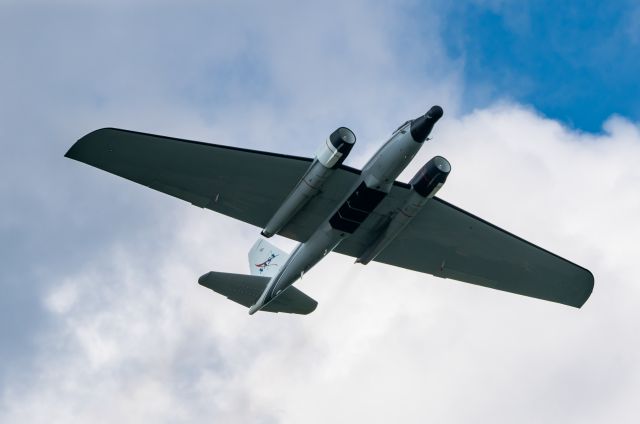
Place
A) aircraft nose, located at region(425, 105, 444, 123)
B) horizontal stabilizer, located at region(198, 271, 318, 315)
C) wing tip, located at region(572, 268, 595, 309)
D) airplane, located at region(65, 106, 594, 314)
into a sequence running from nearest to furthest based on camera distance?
aircraft nose, located at region(425, 105, 444, 123) → airplane, located at region(65, 106, 594, 314) → horizontal stabilizer, located at region(198, 271, 318, 315) → wing tip, located at region(572, 268, 595, 309)

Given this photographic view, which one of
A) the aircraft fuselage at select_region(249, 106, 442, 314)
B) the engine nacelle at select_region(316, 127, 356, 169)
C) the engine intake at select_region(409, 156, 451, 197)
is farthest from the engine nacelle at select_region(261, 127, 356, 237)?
the engine intake at select_region(409, 156, 451, 197)

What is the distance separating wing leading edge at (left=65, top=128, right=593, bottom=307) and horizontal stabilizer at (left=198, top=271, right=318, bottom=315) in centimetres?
274

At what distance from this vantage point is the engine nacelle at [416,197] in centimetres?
3900

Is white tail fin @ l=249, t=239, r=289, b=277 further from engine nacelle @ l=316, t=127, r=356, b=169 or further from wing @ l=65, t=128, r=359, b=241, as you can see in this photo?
engine nacelle @ l=316, t=127, r=356, b=169

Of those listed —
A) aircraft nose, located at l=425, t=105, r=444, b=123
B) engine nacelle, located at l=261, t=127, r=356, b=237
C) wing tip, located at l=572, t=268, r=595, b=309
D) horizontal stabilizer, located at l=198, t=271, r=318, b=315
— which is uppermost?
wing tip, located at l=572, t=268, r=595, b=309

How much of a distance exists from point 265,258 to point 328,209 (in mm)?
8371

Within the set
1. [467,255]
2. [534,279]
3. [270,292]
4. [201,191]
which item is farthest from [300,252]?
[534,279]

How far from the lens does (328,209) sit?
41.5 m

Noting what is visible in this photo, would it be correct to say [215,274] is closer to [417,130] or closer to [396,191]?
[396,191]

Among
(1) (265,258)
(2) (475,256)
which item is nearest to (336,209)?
(2) (475,256)

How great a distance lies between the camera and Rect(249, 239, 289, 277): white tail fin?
48.0 meters

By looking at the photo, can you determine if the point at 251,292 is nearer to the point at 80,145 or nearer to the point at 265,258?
the point at 265,258

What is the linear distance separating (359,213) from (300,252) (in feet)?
11.8

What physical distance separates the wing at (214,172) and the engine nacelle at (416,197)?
2446mm
